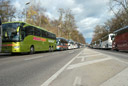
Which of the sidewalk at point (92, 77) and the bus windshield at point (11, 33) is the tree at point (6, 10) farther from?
the sidewalk at point (92, 77)

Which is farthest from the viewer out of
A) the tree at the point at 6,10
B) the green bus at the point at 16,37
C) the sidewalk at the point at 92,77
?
the tree at the point at 6,10

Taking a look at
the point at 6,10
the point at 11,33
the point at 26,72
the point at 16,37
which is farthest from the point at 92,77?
the point at 6,10

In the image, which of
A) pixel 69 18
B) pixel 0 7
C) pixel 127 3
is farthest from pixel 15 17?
pixel 69 18

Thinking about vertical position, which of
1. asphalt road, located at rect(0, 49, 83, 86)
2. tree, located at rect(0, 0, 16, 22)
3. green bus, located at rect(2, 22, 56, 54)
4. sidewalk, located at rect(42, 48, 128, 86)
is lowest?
sidewalk, located at rect(42, 48, 128, 86)

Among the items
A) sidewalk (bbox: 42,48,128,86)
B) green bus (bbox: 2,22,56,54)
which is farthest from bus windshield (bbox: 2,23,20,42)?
sidewalk (bbox: 42,48,128,86)

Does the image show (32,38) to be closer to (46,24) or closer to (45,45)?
(45,45)

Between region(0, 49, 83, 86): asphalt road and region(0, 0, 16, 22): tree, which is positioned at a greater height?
region(0, 0, 16, 22): tree

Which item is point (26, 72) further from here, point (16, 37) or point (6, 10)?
point (6, 10)

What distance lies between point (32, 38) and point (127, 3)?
27.8 meters

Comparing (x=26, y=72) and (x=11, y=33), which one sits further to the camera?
(x=11, y=33)

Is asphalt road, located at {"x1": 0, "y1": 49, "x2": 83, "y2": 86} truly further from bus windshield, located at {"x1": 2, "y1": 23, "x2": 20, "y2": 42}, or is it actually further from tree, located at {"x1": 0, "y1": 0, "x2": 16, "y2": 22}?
tree, located at {"x1": 0, "y1": 0, "x2": 16, "y2": 22}

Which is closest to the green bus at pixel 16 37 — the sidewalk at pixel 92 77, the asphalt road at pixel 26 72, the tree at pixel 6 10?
the asphalt road at pixel 26 72

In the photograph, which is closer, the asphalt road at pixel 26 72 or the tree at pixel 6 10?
the asphalt road at pixel 26 72

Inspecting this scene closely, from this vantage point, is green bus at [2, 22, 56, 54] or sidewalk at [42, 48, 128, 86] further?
green bus at [2, 22, 56, 54]
